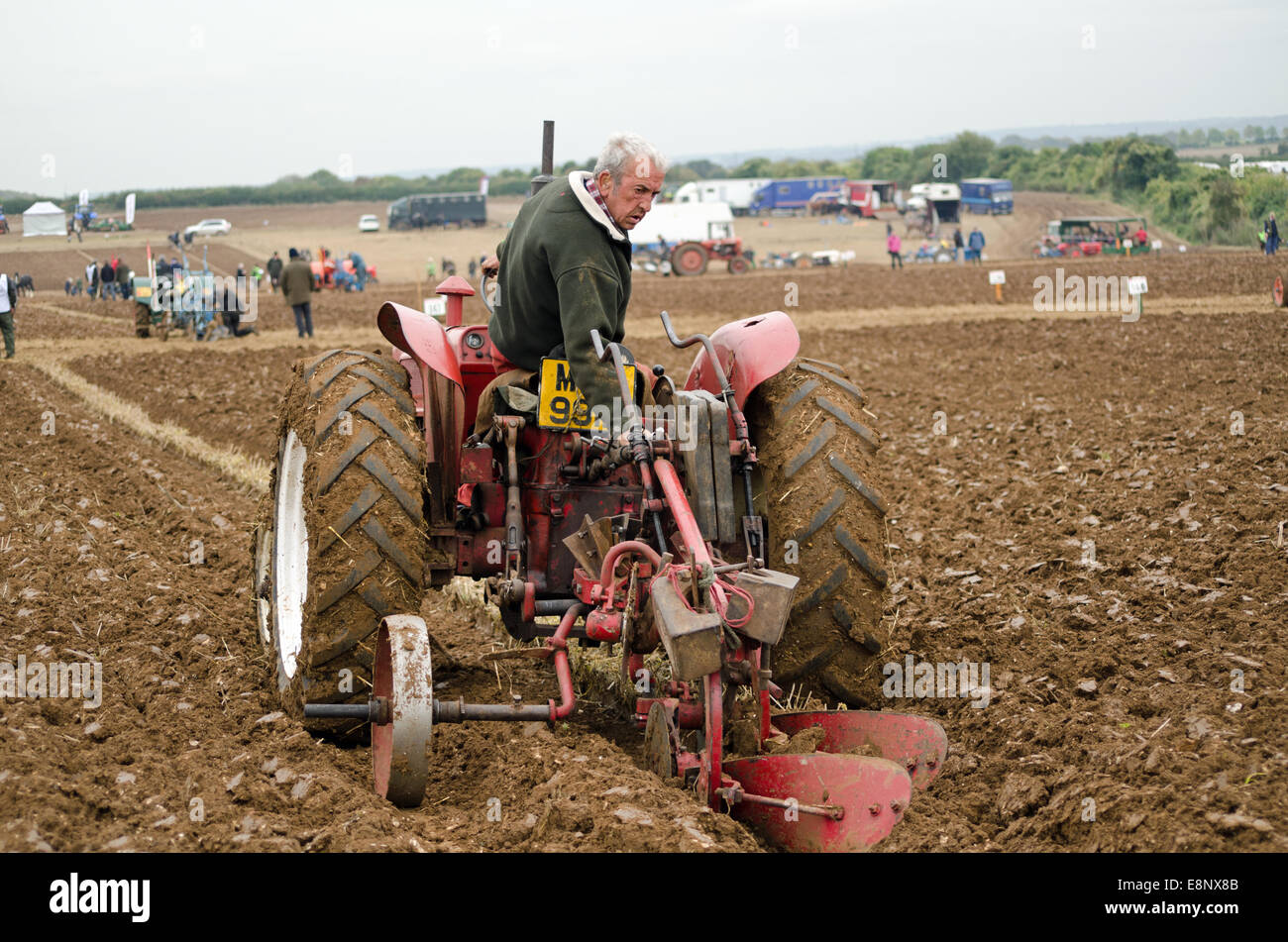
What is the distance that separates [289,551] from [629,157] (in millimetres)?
2249

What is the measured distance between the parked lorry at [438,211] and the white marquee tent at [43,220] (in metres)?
63.0

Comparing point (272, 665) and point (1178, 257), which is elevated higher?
point (1178, 257)

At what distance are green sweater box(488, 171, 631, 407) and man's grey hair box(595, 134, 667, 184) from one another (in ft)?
0.37

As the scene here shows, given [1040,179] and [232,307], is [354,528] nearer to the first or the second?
[232,307]

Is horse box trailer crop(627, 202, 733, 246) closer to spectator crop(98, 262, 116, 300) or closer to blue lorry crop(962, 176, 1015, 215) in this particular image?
blue lorry crop(962, 176, 1015, 215)

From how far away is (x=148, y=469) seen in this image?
10078mm

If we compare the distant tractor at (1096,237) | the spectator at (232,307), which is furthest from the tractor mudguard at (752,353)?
the distant tractor at (1096,237)

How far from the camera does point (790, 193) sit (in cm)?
7375

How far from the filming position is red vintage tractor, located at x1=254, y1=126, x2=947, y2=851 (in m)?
3.67

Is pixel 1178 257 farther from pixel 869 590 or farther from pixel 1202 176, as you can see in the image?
pixel 869 590

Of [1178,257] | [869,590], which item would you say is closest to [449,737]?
[869,590]
